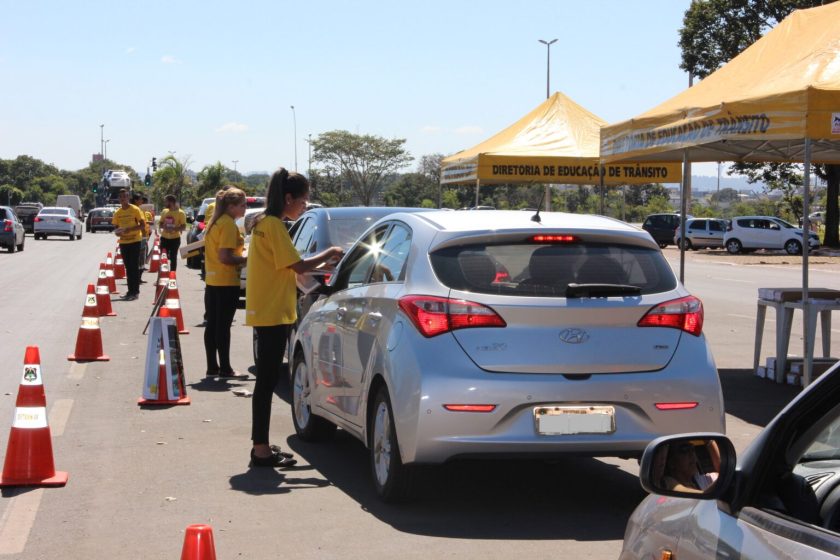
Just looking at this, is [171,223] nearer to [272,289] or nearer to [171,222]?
[171,222]

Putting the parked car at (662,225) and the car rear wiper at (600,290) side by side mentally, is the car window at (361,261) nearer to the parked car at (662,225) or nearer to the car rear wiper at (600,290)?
the car rear wiper at (600,290)

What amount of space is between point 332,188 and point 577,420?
116 meters

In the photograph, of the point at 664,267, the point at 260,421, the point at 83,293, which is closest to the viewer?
the point at 664,267

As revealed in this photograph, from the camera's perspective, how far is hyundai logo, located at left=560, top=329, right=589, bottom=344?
6.30 meters

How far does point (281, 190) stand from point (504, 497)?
8.27 ft

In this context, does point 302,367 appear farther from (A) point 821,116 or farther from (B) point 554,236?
(A) point 821,116

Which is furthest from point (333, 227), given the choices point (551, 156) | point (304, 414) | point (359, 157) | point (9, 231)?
point (359, 157)

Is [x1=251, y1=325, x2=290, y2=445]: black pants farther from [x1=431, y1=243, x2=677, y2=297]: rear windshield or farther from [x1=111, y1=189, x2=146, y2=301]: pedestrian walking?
[x1=111, y1=189, x2=146, y2=301]: pedestrian walking

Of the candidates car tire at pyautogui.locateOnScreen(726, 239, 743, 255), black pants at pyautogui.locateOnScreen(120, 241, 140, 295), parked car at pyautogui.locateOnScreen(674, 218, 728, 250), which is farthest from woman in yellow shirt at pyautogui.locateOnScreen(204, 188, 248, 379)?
parked car at pyautogui.locateOnScreen(674, 218, 728, 250)

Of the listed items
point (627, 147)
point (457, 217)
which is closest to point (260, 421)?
point (457, 217)

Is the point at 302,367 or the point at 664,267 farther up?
the point at 664,267

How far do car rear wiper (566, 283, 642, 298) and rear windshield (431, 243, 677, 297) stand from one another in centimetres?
6

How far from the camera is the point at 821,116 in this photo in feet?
31.8

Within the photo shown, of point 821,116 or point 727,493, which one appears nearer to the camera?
point 727,493
